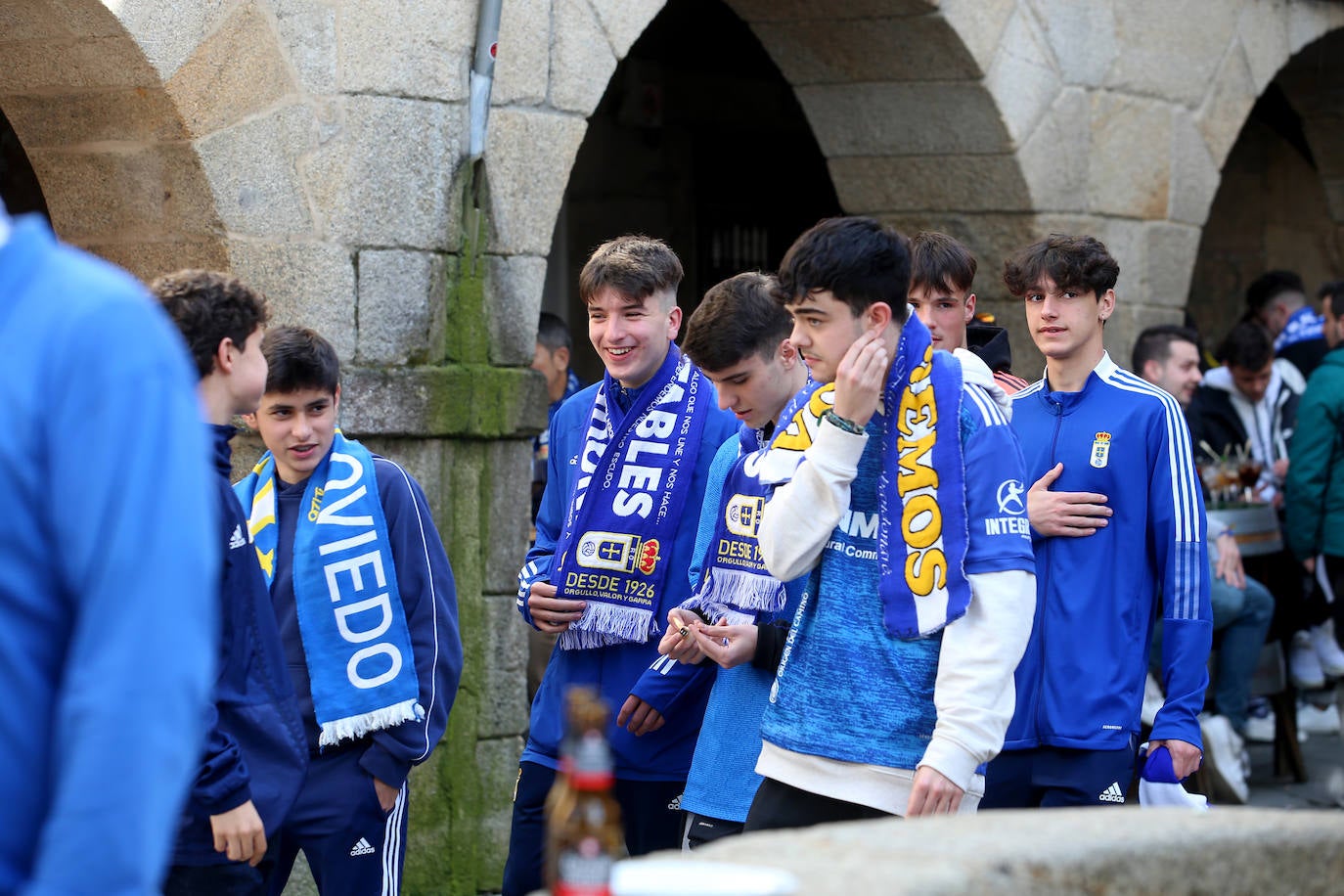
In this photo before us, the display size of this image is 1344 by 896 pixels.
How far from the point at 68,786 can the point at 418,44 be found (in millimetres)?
3581

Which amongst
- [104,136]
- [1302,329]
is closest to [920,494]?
[104,136]

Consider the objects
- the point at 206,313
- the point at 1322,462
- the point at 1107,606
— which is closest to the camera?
the point at 206,313

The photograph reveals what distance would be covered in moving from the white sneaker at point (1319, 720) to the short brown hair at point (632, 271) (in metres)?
5.35

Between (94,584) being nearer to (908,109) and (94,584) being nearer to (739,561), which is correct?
(739,561)

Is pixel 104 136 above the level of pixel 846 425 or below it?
above

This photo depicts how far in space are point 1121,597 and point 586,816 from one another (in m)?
2.11

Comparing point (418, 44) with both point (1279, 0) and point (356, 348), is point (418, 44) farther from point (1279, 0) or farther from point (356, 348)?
point (1279, 0)

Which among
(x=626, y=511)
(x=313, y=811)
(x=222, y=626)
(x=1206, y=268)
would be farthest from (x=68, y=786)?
(x=1206, y=268)

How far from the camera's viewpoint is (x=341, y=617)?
127 inches

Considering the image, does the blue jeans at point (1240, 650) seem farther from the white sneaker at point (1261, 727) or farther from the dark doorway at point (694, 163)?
the dark doorway at point (694, 163)

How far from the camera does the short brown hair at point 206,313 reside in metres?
2.73

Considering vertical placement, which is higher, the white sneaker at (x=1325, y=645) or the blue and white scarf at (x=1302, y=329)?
the blue and white scarf at (x=1302, y=329)

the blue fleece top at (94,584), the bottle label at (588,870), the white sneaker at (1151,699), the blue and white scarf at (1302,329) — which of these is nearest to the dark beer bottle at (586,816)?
the bottle label at (588,870)

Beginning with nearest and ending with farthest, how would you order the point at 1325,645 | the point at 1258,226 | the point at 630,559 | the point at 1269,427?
the point at 630,559, the point at 1269,427, the point at 1325,645, the point at 1258,226
